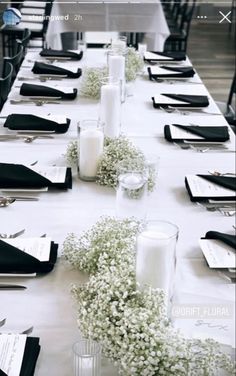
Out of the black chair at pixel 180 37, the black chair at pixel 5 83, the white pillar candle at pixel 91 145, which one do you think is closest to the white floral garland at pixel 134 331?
the white pillar candle at pixel 91 145

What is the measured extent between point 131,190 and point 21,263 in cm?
37

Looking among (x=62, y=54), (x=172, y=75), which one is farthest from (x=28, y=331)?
(x=62, y=54)

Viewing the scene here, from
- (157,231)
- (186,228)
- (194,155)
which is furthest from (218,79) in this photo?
(157,231)

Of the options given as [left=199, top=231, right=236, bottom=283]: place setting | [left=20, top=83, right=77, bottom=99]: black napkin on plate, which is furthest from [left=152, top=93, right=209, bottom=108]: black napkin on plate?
[left=199, top=231, right=236, bottom=283]: place setting

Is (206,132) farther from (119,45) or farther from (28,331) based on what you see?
(28,331)

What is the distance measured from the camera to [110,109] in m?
2.31

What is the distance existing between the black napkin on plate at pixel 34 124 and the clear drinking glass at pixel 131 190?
0.82m

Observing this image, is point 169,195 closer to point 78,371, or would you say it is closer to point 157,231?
point 157,231

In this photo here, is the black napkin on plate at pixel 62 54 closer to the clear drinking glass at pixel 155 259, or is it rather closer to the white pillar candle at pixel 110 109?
the white pillar candle at pixel 110 109

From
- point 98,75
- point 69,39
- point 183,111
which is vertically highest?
point 98,75

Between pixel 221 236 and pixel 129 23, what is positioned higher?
A: pixel 221 236

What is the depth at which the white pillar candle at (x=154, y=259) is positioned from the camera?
119 centimetres

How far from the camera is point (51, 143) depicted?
94.0 inches

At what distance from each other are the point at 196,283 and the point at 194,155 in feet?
2.99
